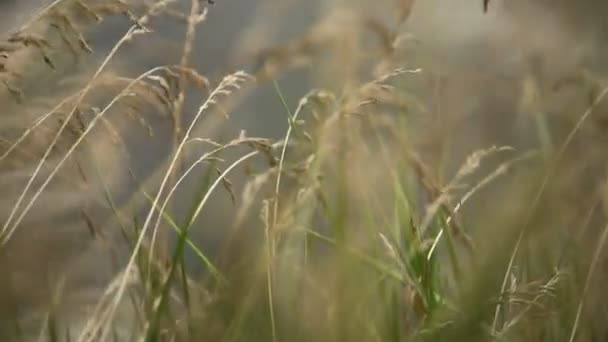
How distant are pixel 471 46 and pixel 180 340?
2.07ft

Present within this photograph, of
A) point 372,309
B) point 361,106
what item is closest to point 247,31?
point 361,106

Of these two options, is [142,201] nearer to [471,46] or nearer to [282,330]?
[282,330]

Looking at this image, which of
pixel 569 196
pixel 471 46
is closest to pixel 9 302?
pixel 569 196

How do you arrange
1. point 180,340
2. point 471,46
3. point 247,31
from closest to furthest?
point 180,340 → point 247,31 → point 471,46

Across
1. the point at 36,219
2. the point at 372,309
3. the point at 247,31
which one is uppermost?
the point at 247,31

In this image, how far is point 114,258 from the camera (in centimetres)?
109

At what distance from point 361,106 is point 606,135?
10.7 inches

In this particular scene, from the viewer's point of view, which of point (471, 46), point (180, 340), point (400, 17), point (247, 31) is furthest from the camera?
point (471, 46)

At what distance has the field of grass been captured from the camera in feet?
2.92

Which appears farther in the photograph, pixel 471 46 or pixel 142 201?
pixel 471 46

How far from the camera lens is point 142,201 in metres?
1.08

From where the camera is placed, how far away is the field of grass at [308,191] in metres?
0.89

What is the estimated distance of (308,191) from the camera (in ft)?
2.78

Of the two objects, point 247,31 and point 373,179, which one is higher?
point 247,31
